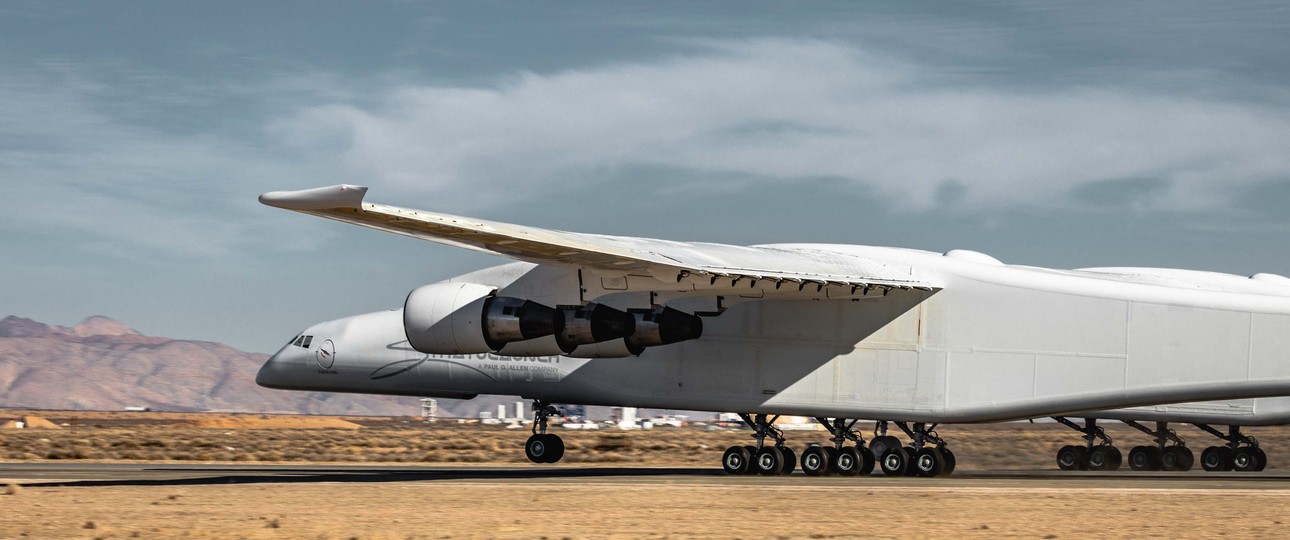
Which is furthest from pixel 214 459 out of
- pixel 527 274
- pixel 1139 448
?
pixel 1139 448

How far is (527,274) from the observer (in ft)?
84.3

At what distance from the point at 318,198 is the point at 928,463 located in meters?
14.3

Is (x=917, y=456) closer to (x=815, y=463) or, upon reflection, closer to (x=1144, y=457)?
(x=815, y=463)

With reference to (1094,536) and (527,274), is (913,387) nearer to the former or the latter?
(527,274)

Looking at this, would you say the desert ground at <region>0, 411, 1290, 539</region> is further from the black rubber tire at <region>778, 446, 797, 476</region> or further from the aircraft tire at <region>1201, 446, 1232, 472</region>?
the aircraft tire at <region>1201, 446, 1232, 472</region>

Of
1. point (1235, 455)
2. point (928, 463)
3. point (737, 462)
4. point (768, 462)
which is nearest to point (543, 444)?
point (737, 462)

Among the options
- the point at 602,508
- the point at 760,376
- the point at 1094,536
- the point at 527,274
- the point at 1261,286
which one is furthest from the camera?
the point at 1261,286


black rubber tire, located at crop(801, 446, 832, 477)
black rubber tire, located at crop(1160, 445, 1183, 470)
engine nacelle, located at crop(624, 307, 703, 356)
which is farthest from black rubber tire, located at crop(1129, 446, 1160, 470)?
engine nacelle, located at crop(624, 307, 703, 356)

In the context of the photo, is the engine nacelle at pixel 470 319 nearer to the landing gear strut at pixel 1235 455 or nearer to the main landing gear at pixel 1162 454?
the main landing gear at pixel 1162 454

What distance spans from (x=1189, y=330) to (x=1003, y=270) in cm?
344

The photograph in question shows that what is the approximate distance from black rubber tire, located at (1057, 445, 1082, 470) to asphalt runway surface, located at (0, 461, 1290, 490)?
6064 mm

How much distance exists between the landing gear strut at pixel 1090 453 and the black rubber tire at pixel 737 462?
494 inches

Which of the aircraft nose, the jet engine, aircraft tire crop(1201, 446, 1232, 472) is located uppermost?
the jet engine

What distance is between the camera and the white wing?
1944 cm
